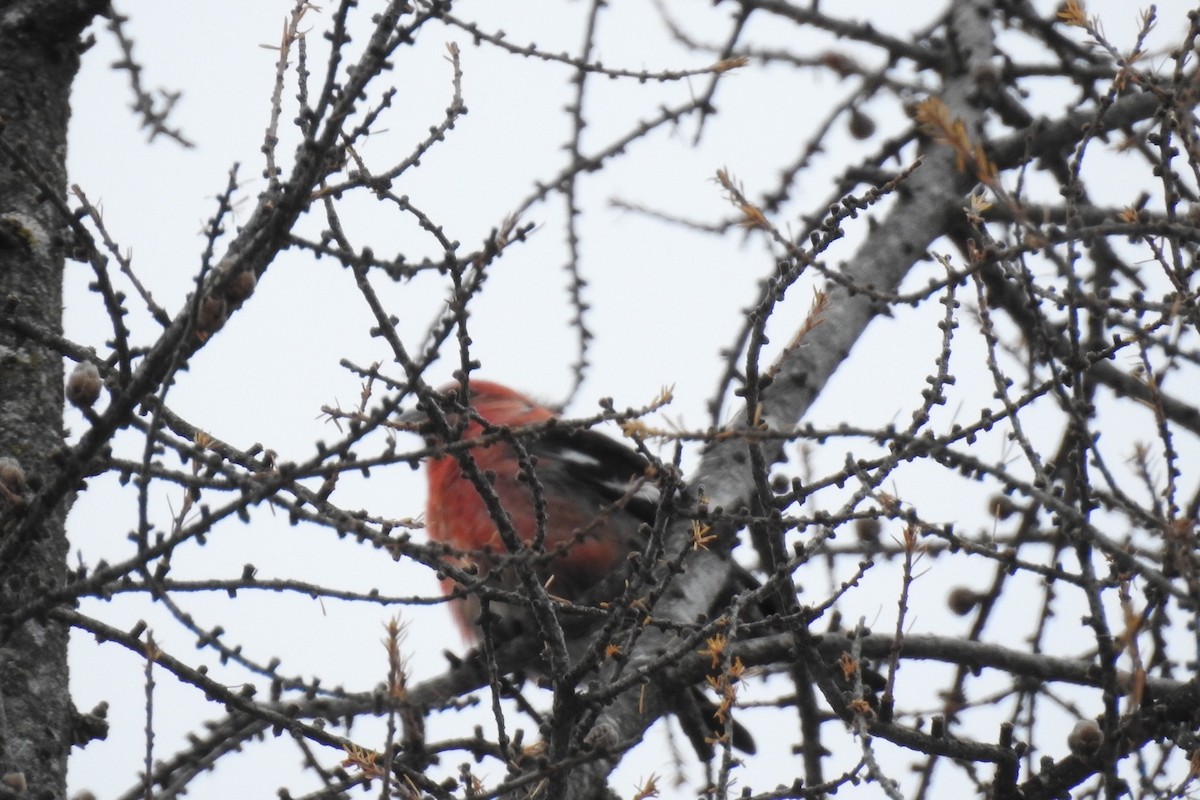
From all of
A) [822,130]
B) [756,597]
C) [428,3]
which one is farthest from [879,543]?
[428,3]

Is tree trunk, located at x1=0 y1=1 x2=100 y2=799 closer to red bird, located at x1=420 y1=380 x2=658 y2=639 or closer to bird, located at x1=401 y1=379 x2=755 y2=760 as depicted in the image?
bird, located at x1=401 y1=379 x2=755 y2=760

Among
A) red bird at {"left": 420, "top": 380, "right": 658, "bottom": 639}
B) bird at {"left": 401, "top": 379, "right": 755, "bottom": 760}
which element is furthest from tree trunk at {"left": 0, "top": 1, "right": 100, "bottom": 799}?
red bird at {"left": 420, "top": 380, "right": 658, "bottom": 639}

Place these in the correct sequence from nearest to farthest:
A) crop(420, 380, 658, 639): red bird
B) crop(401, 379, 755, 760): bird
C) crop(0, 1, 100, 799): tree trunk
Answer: crop(0, 1, 100, 799): tree trunk
crop(401, 379, 755, 760): bird
crop(420, 380, 658, 639): red bird

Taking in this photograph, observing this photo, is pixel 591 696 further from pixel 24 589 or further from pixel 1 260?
pixel 1 260

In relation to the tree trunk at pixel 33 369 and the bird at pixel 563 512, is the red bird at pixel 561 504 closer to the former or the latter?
the bird at pixel 563 512

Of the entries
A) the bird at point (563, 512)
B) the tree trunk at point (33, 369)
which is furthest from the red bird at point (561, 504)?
the tree trunk at point (33, 369)

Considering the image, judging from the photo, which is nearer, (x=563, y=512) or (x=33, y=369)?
(x=33, y=369)

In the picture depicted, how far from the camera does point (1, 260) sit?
10.4 feet

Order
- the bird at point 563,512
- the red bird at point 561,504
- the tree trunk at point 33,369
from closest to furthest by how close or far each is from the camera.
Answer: the tree trunk at point 33,369, the bird at point 563,512, the red bird at point 561,504

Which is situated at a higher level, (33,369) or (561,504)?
(561,504)

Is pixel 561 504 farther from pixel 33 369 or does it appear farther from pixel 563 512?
pixel 33 369

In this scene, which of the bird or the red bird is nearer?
the bird

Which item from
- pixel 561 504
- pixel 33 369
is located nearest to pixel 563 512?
pixel 561 504

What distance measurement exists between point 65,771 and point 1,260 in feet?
3.94
